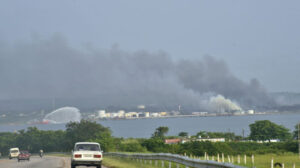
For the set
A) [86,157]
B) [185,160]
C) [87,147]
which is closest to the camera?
[185,160]

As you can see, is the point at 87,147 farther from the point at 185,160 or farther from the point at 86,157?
the point at 185,160

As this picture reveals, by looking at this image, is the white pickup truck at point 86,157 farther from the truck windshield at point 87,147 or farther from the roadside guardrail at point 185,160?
the roadside guardrail at point 185,160

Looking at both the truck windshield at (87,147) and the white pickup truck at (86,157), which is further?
the truck windshield at (87,147)

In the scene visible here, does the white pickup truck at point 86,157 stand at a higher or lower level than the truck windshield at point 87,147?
lower

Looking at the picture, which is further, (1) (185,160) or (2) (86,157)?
(2) (86,157)

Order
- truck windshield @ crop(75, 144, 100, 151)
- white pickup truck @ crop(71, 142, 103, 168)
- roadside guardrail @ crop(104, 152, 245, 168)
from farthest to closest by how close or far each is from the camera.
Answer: truck windshield @ crop(75, 144, 100, 151) < white pickup truck @ crop(71, 142, 103, 168) < roadside guardrail @ crop(104, 152, 245, 168)

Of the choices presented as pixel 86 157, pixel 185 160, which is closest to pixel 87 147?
pixel 86 157

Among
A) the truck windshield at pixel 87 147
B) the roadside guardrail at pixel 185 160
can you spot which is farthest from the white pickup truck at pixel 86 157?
the roadside guardrail at pixel 185 160

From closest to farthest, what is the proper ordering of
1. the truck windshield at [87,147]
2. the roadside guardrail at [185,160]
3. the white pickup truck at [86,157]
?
the roadside guardrail at [185,160] → the white pickup truck at [86,157] → the truck windshield at [87,147]

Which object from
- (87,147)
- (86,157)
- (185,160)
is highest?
(87,147)

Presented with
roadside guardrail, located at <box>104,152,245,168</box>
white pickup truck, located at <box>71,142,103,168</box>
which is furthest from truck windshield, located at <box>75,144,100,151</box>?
roadside guardrail, located at <box>104,152,245,168</box>

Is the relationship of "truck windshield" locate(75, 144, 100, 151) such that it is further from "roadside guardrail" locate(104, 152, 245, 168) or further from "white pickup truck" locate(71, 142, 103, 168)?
"roadside guardrail" locate(104, 152, 245, 168)

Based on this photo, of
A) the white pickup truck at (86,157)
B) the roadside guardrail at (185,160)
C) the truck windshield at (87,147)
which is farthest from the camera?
the truck windshield at (87,147)

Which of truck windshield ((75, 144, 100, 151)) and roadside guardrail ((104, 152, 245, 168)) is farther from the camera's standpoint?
truck windshield ((75, 144, 100, 151))
